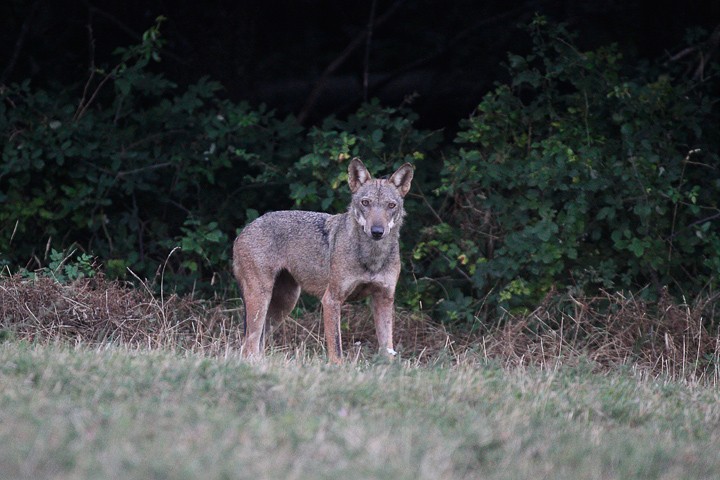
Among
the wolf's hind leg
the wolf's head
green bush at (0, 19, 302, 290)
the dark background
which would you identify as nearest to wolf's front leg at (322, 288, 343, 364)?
the wolf's head

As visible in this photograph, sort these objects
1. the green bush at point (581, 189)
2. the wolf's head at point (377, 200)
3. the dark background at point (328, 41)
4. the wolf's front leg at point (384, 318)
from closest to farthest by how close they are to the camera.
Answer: the wolf's head at point (377, 200)
the wolf's front leg at point (384, 318)
the green bush at point (581, 189)
the dark background at point (328, 41)

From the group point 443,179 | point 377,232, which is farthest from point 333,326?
point 443,179

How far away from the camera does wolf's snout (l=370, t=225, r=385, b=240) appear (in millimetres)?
9195

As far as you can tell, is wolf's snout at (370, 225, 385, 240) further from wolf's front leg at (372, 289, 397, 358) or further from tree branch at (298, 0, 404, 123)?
tree branch at (298, 0, 404, 123)

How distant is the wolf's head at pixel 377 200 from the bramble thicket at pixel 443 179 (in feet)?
5.84

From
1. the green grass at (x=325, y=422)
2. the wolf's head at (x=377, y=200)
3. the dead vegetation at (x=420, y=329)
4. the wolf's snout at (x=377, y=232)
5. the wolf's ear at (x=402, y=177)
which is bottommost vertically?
the dead vegetation at (x=420, y=329)

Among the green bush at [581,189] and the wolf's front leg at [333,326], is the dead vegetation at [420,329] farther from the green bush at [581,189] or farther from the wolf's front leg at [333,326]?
the green bush at [581,189]

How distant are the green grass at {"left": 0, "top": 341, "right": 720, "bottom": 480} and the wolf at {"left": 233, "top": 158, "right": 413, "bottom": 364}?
1768mm

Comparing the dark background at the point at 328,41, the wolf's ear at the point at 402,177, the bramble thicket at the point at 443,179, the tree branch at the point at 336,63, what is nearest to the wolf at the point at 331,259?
the wolf's ear at the point at 402,177

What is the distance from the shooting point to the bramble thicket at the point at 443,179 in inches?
443

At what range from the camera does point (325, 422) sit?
565cm

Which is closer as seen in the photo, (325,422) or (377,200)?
(325,422)

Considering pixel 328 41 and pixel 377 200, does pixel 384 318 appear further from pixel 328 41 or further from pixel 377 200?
pixel 328 41

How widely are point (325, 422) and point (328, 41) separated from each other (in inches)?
374
